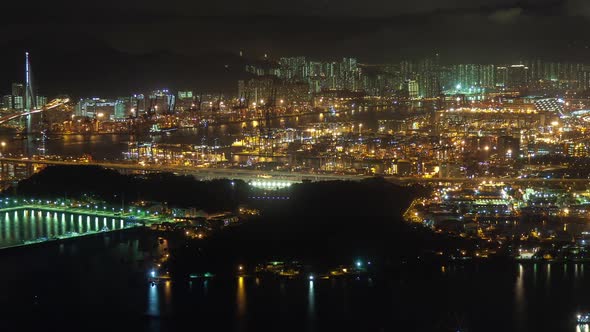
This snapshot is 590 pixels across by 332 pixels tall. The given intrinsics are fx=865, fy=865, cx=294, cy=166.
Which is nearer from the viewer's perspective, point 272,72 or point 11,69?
point 11,69

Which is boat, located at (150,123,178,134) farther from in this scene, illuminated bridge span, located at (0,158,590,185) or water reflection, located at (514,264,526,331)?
water reflection, located at (514,264,526,331)

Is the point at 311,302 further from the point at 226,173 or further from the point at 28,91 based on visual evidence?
the point at 28,91

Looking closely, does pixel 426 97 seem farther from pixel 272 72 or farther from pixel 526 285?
pixel 526 285

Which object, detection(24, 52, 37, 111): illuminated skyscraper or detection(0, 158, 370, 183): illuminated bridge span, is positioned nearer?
detection(0, 158, 370, 183): illuminated bridge span

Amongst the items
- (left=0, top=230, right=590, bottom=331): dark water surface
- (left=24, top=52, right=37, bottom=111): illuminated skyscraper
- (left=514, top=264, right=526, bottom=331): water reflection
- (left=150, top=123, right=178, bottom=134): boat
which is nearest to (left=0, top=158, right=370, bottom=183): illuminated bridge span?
(left=0, top=230, right=590, bottom=331): dark water surface

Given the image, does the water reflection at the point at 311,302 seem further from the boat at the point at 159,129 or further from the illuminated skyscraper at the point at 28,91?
the illuminated skyscraper at the point at 28,91

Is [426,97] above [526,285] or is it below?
above

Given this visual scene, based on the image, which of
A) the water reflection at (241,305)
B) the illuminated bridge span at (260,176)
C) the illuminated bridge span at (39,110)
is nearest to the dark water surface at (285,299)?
the water reflection at (241,305)

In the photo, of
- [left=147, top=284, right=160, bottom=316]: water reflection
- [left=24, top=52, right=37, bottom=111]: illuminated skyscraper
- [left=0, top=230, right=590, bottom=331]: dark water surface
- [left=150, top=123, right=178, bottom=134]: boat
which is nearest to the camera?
[left=0, top=230, right=590, bottom=331]: dark water surface

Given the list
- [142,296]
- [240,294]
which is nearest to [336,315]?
[240,294]
